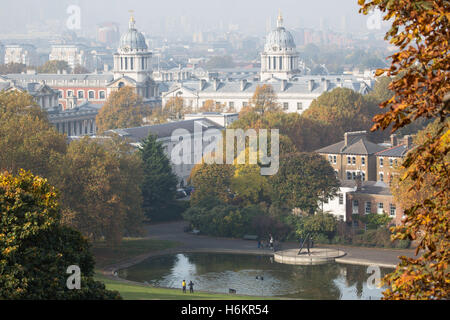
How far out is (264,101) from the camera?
12538cm

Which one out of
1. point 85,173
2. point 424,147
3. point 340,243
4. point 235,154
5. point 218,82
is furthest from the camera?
point 218,82

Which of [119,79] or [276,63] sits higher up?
[276,63]

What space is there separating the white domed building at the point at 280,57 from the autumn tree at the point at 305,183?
102493mm

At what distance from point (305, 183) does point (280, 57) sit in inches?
4154

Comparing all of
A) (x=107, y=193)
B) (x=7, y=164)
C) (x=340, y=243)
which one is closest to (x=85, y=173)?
(x=107, y=193)

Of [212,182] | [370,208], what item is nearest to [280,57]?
[212,182]

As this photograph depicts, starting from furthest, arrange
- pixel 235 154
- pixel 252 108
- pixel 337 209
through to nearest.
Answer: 1. pixel 252 108
2. pixel 235 154
3. pixel 337 209

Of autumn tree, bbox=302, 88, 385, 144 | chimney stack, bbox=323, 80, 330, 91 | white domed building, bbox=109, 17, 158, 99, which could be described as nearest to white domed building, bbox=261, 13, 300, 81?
white domed building, bbox=109, 17, 158, 99

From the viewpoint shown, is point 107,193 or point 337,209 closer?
point 107,193

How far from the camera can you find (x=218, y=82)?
147750mm

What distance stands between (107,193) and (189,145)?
40545 millimetres

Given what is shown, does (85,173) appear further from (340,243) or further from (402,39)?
(402,39)

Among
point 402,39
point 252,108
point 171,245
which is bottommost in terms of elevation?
point 171,245

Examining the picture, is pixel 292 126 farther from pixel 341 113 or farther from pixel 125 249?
pixel 125 249
